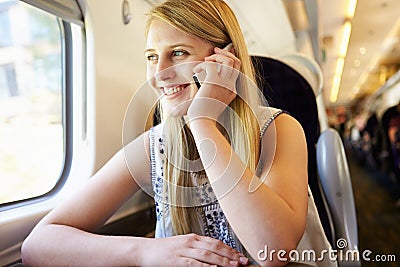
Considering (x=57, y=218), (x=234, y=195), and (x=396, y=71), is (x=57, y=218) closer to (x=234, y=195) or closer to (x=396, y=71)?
(x=234, y=195)

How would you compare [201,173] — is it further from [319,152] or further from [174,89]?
[319,152]

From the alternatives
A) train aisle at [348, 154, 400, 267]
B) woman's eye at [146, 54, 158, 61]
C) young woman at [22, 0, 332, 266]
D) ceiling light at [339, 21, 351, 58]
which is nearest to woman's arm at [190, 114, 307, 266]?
young woman at [22, 0, 332, 266]

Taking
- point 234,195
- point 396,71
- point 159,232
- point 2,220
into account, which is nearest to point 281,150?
point 234,195

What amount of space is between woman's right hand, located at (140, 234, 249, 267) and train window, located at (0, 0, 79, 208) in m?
0.28

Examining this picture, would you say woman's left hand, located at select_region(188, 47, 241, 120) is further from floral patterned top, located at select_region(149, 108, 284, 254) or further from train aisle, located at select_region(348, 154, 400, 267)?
train aisle, located at select_region(348, 154, 400, 267)

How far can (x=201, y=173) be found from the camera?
1.72 ft

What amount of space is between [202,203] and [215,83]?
0.60 ft

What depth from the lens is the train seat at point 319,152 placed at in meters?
0.63

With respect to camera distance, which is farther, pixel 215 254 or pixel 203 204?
pixel 203 204

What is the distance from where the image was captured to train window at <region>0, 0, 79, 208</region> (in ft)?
1.99

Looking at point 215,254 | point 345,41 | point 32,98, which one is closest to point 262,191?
point 215,254

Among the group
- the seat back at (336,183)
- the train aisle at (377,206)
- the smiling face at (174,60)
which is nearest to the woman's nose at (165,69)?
the smiling face at (174,60)

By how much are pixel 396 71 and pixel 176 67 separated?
13.2 ft

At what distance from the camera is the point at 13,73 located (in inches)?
24.0
